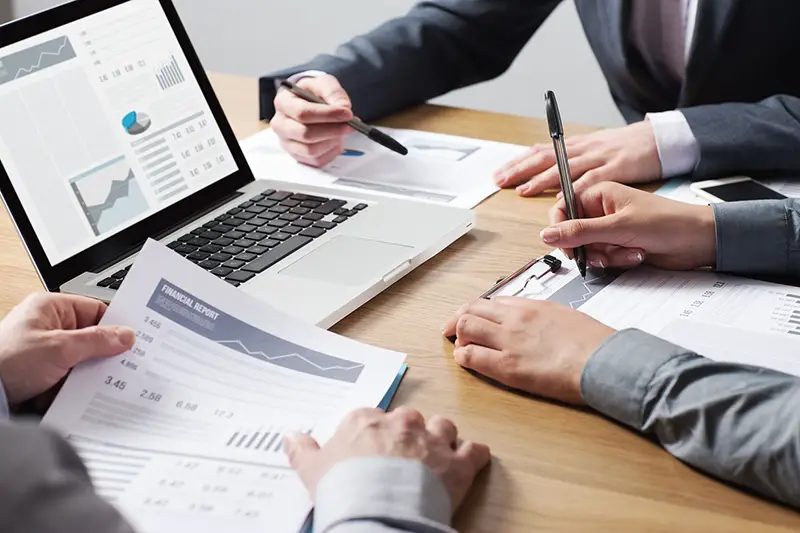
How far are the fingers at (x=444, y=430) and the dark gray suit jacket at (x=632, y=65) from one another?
642 millimetres

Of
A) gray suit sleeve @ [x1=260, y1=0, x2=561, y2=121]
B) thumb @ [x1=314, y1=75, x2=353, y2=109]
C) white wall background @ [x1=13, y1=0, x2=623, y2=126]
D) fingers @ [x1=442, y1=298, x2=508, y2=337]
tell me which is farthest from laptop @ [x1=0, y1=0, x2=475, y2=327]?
white wall background @ [x1=13, y1=0, x2=623, y2=126]

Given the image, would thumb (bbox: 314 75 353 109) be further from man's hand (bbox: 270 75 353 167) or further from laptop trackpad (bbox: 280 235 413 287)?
laptop trackpad (bbox: 280 235 413 287)

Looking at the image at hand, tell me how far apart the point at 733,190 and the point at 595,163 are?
0.55 ft

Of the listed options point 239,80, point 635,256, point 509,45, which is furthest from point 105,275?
point 509,45

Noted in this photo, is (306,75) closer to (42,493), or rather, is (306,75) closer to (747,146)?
Result: (747,146)

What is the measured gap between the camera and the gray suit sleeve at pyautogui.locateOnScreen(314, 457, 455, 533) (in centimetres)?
67

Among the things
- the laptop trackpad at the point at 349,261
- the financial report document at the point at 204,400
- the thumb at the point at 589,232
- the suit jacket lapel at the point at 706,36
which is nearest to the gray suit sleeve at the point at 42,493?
the financial report document at the point at 204,400

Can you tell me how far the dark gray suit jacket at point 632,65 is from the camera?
1.29 meters

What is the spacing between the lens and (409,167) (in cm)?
136

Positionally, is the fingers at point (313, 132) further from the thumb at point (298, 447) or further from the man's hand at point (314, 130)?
the thumb at point (298, 447)

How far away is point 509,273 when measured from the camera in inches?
42.0

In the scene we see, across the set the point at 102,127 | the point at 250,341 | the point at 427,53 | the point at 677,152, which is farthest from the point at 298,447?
the point at 427,53

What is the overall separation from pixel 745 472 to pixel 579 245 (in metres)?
0.36

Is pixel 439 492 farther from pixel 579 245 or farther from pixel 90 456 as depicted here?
pixel 579 245
